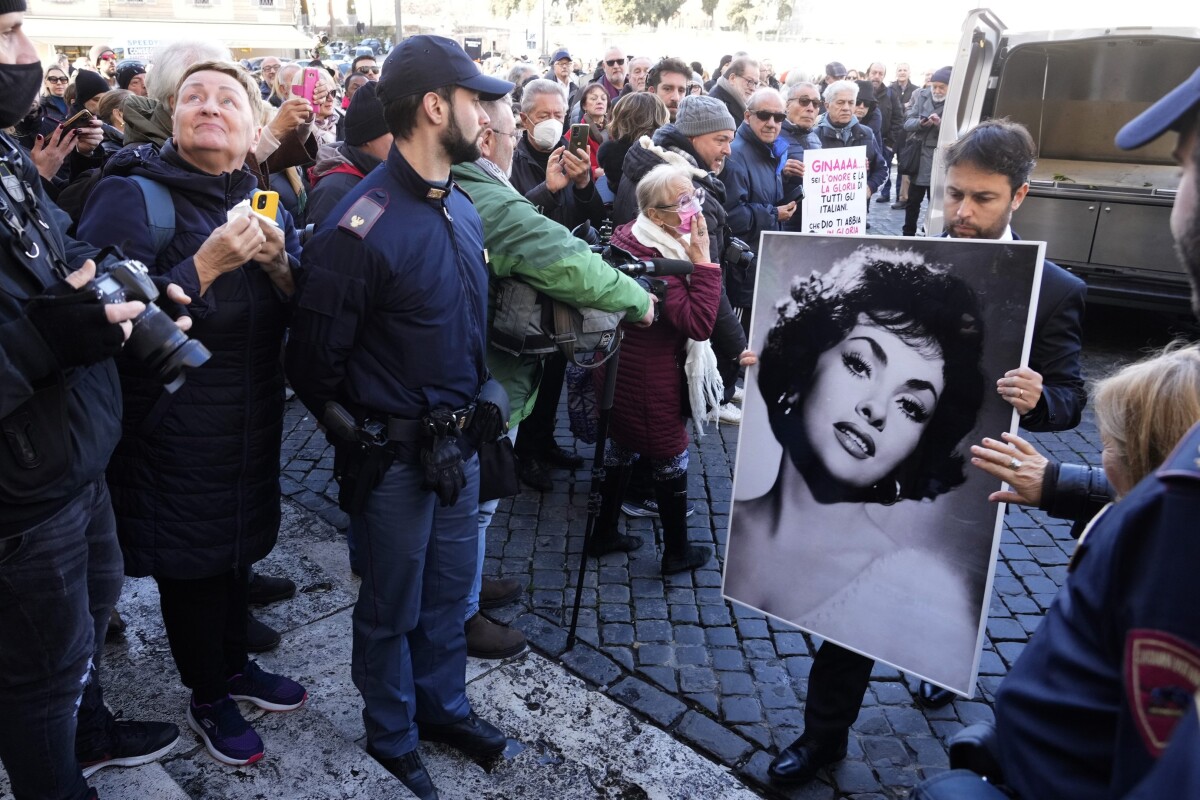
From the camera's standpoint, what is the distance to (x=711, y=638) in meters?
3.41

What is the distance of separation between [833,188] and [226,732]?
4.88m

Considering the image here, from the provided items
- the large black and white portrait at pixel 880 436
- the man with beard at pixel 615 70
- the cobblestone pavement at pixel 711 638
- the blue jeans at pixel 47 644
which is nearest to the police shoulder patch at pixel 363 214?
the blue jeans at pixel 47 644

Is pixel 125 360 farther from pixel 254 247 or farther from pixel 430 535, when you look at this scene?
pixel 430 535

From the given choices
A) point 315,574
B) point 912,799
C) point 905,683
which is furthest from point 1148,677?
point 315,574

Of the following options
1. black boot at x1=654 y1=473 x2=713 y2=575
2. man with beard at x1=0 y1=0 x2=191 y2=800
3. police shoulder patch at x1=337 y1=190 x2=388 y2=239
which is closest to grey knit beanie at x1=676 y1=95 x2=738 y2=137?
black boot at x1=654 y1=473 x2=713 y2=575

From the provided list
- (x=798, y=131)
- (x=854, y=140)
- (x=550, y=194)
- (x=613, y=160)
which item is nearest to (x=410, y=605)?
(x=550, y=194)

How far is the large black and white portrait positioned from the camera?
2.33 m

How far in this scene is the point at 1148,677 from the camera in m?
0.90

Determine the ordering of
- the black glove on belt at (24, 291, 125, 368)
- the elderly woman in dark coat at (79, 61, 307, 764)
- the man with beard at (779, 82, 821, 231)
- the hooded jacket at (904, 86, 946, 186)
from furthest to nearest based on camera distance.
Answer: the hooded jacket at (904, 86, 946, 186) < the man with beard at (779, 82, 821, 231) < the elderly woman in dark coat at (79, 61, 307, 764) < the black glove on belt at (24, 291, 125, 368)

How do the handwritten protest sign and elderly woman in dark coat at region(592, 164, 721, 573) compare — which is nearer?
elderly woman in dark coat at region(592, 164, 721, 573)

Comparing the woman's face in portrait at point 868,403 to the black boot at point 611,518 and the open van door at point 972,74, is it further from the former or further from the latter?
the open van door at point 972,74

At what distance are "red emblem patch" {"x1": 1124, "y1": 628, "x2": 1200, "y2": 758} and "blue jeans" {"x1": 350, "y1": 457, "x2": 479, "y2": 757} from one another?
5.93ft

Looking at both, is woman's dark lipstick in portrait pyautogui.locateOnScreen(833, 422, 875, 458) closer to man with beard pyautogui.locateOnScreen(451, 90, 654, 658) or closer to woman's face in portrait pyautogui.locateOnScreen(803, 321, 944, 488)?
woman's face in portrait pyautogui.locateOnScreen(803, 321, 944, 488)

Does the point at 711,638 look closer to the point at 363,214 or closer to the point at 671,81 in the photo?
the point at 363,214
